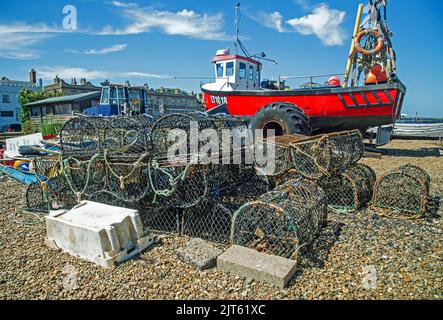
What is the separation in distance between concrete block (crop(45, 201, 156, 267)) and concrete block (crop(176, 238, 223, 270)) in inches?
18.5

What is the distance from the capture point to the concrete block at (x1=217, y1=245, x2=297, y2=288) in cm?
244

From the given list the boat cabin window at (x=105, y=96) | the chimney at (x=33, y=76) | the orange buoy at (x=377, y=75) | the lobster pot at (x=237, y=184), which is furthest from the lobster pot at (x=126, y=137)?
the chimney at (x=33, y=76)

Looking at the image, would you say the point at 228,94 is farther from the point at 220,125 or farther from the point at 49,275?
the point at 49,275

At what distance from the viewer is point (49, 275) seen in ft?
8.93

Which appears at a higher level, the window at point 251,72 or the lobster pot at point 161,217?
the window at point 251,72

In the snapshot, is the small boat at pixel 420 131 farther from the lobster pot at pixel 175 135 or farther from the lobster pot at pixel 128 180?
the lobster pot at pixel 128 180

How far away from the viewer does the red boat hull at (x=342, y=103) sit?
7.51 metres

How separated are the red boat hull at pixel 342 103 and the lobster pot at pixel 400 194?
11.7ft

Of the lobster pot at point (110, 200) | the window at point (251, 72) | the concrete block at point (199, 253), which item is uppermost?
the window at point (251, 72)

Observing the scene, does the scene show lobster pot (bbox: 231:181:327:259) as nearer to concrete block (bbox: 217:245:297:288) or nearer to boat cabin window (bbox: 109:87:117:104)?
concrete block (bbox: 217:245:297:288)

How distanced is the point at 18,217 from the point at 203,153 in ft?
10.2

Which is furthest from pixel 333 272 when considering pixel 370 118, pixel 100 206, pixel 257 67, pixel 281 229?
pixel 257 67

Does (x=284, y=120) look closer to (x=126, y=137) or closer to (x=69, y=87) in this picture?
(x=126, y=137)

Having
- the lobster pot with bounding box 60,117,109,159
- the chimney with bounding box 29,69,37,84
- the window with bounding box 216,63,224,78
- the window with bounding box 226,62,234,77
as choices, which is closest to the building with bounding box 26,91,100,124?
the chimney with bounding box 29,69,37,84
